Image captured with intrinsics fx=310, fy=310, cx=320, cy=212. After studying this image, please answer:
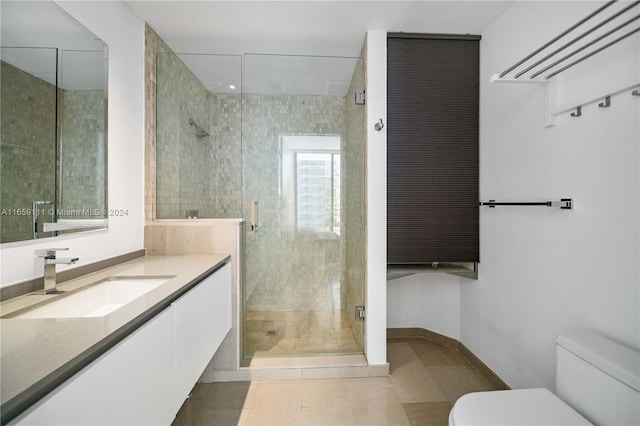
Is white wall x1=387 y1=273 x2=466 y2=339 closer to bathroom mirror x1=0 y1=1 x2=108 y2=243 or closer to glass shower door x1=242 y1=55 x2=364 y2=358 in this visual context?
glass shower door x1=242 y1=55 x2=364 y2=358

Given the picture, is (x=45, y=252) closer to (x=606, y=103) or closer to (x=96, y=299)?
(x=96, y=299)

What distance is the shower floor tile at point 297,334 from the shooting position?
2.38m

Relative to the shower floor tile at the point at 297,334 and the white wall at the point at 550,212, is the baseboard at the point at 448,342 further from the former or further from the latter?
the shower floor tile at the point at 297,334

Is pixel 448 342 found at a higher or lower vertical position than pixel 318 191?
lower

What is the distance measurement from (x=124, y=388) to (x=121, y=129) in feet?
5.17

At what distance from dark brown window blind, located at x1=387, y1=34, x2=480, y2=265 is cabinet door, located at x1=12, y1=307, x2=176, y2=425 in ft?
5.40

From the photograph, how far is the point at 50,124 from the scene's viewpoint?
1.35 meters

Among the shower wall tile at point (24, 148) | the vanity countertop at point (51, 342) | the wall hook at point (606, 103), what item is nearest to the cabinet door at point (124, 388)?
the vanity countertop at point (51, 342)

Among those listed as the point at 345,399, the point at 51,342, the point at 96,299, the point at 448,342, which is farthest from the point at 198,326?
the point at 448,342

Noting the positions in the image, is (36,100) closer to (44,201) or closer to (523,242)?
(44,201)

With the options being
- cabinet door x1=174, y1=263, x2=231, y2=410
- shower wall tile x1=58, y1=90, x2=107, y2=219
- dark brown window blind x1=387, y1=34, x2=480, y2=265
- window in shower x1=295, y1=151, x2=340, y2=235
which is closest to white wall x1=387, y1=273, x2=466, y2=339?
dark brown window blind x1=387, y1=34, x2=480, y2=265

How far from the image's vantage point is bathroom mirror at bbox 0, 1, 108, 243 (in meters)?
1.18

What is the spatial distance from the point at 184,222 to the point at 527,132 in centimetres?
229

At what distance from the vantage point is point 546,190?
Answer: 1.71 meters
